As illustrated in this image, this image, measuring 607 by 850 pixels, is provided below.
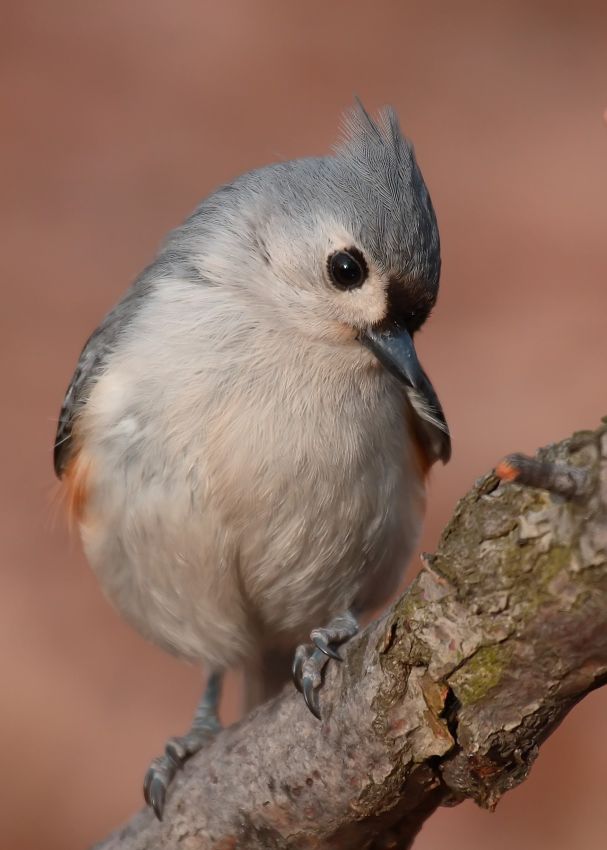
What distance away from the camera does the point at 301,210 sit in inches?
139

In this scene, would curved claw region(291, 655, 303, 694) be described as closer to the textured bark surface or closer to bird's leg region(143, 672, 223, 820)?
the textured bark surface

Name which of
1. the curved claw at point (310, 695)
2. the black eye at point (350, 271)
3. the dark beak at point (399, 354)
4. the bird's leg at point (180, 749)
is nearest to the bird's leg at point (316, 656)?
the curved claw at point (310, 695)

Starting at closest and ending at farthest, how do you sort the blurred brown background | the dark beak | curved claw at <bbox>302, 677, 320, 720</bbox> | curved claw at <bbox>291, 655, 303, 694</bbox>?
curved claw at <bbox>302, 677, 320, 720</bbox>, curved claw at <bbox>291, 655, 303, 694</bbox>, the dark beak, the blurred brown background

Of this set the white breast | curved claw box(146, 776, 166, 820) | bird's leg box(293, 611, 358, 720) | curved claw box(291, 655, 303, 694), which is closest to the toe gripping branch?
bird's leg box(293, 611, 358, 720)

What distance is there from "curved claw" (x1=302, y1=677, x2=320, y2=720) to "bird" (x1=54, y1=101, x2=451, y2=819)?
0.09 metres

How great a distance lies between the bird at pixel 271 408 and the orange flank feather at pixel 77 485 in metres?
0.02

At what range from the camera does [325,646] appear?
3227 mm

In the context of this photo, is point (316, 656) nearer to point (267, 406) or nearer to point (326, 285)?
point (267, 406)

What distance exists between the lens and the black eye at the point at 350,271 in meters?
3.37

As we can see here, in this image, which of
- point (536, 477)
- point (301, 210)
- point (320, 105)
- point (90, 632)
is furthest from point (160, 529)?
point (320, 105)

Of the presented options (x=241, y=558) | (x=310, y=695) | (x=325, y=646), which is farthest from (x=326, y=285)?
(x=310, y=695)

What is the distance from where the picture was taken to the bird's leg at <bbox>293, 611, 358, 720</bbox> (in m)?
2.93

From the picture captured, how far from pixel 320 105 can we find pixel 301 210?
542 cm

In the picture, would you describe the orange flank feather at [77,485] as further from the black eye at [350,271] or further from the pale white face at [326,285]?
the black eye at [350,271]
